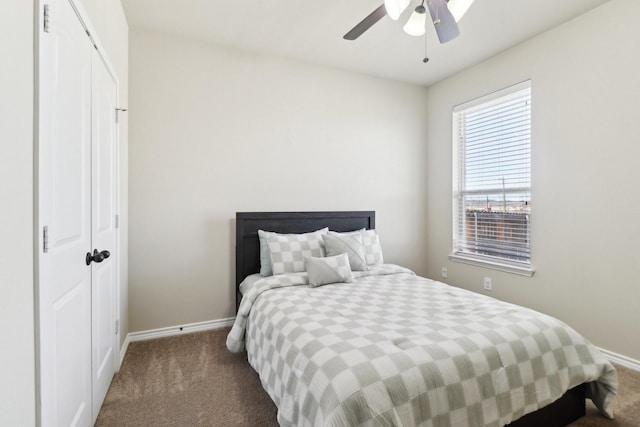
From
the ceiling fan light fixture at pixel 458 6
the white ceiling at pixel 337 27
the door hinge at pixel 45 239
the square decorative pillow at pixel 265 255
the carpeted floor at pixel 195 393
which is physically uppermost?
the white ceiling at pixel 337 27

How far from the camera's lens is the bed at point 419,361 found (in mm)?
1199

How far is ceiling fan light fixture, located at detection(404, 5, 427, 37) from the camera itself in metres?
1.93

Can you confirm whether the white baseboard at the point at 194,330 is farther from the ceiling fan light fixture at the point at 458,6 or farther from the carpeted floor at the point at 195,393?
the ceiling fan light fixture at the point at 458,6

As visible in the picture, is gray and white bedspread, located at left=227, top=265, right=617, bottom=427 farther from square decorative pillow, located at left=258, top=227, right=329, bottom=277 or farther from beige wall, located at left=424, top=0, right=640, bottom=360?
beige wall, located at left=424, top=0, right=640, bottom=360

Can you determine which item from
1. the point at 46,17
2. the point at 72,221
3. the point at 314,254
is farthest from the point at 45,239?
the point at 314,254

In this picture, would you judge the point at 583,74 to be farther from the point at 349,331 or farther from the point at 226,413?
the point at 226,413

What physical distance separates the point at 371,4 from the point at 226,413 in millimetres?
2873

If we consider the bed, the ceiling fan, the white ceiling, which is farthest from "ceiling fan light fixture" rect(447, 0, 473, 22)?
the bed

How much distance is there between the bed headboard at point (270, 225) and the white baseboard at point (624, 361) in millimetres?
2271

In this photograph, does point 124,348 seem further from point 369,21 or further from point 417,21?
point 417,21

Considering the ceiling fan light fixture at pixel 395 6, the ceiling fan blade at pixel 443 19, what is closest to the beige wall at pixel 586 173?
the ceiling fan blade at pixel 443 19

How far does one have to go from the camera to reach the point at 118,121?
2.21 meters

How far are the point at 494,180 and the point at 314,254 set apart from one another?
2007 mm

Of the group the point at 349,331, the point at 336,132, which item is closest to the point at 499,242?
the point at 336,132
